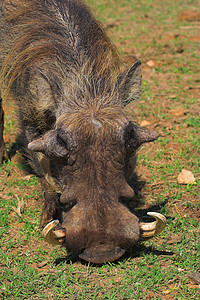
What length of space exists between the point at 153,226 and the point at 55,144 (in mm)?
838

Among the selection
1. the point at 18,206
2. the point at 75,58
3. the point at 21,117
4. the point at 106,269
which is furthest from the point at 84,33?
the point at 106,269

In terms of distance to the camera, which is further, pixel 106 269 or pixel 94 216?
pixel 106 269

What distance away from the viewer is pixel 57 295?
9.13 feet

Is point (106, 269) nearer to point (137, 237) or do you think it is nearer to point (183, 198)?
point (137, 237)

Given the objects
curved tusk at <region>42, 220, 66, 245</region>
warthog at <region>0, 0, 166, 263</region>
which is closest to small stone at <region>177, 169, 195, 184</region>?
warthog at <region>0, 0, 166, 263</region>

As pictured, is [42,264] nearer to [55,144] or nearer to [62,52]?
→ [55,144]

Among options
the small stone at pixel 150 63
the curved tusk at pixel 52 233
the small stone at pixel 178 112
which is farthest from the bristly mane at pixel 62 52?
the small stone at pixel 150 63

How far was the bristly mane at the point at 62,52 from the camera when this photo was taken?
316 centimetres

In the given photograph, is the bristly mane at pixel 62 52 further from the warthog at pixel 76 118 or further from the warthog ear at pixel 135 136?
the warthog ear at pixel 135 136

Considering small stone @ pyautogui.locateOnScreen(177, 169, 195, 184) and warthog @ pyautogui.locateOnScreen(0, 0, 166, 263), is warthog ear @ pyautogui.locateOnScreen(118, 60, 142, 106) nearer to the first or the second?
warthog @ pyautogui.locateOnScreen(0, 0, 166, 263)

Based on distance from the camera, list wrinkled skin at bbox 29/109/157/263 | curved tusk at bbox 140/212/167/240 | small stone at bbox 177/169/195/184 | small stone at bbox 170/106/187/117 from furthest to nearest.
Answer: small stone at bbox 170/106/187/117 → small stone at bbox 177/169/195/184 → curved tusk at bbox 140/212/167/240 → wrinkled skin at bbox 29/109/157/263

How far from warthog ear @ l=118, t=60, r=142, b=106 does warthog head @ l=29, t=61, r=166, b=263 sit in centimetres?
41

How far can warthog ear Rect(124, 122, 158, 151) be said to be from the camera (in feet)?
9.48

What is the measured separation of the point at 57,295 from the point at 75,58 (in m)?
1.74
